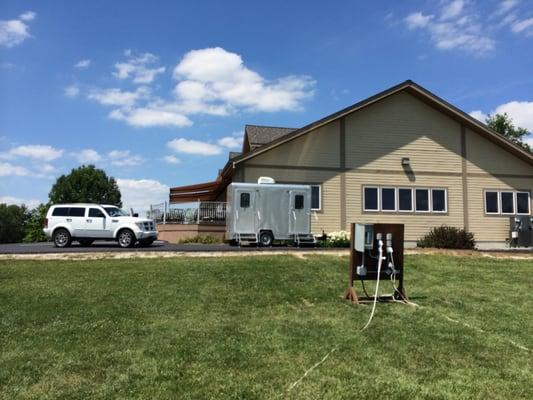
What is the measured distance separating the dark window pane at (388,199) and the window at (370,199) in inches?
13.3

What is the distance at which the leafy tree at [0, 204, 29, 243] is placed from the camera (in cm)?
6569

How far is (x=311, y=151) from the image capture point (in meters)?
22.1

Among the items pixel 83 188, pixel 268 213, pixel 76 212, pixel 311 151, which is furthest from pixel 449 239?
pixel 83 188

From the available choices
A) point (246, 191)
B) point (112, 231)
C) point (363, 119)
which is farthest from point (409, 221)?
point (112, 231)

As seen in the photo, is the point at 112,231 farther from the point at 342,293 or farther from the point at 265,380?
the point at 265,380

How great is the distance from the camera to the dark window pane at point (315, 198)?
21906mm

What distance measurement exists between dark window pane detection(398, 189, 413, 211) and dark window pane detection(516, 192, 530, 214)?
5.64 meters

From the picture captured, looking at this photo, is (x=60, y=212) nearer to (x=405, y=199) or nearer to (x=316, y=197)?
(x=316, y=197)

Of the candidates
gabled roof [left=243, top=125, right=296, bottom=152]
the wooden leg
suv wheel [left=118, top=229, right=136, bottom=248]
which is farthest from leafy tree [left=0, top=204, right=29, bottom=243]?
the wooden leg

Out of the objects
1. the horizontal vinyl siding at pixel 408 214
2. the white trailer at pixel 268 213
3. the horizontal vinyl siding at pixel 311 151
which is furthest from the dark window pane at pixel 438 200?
the white trailer at pixel 268 213

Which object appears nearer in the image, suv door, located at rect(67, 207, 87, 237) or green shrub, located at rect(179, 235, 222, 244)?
suv door, located at rect(67, 207, 87, 237)

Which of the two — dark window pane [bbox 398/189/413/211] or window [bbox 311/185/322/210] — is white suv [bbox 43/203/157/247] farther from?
dark window pane [bbox 398/189/413/211]

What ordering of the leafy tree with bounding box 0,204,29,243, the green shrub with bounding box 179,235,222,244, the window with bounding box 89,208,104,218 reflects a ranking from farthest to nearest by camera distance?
the leafy tree with bounding box 0,204,29,243, the green shrub with bounding box 179,235,222,244, the window with bounding box 89,208,104,218

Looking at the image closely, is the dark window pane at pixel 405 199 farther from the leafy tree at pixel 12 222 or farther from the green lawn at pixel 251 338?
the leafy tree at pixel 12 222
